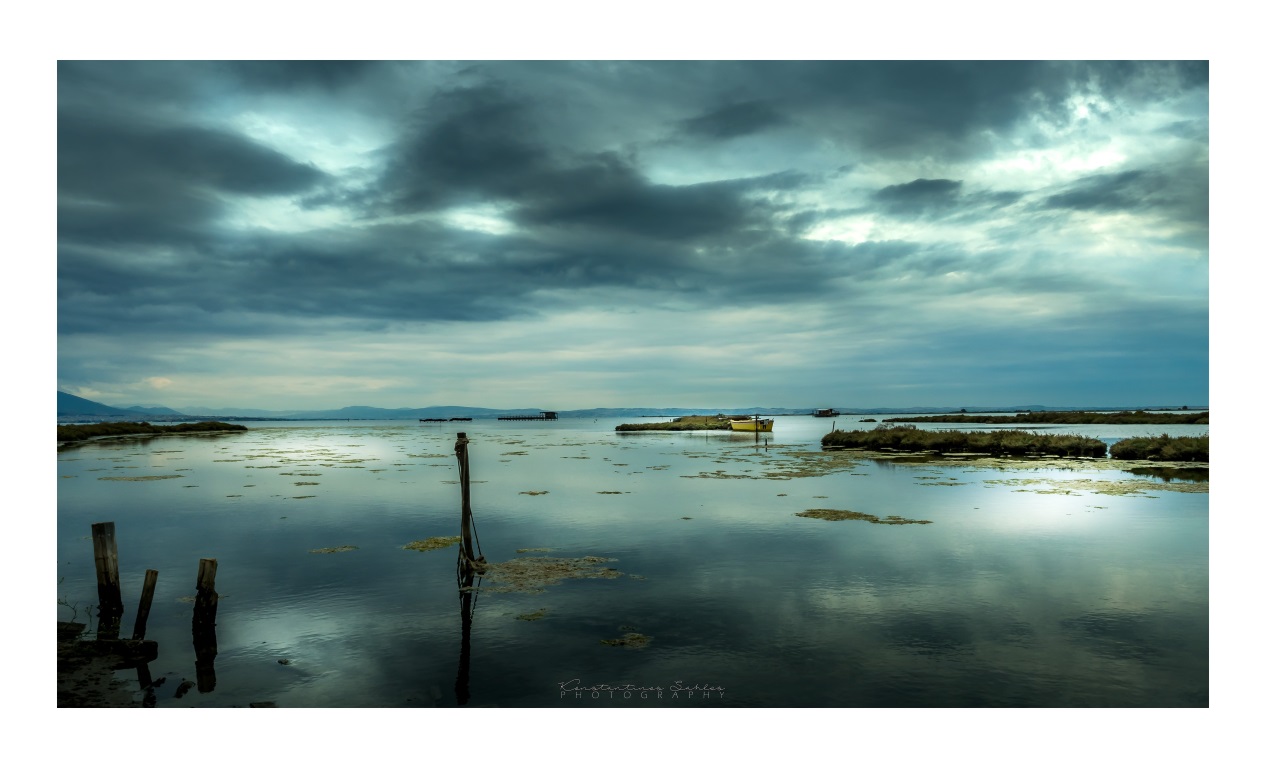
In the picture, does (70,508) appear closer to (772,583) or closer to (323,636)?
(323,636)

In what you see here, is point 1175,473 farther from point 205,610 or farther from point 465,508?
point 205,610

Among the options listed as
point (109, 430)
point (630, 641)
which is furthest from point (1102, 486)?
point (109, 430)

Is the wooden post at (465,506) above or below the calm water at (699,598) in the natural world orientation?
above

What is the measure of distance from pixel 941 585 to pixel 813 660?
741 centimetres

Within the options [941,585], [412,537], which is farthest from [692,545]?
[412,537]

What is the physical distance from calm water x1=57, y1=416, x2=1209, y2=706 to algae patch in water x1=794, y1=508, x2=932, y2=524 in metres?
0.75

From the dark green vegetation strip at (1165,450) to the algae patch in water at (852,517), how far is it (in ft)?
115

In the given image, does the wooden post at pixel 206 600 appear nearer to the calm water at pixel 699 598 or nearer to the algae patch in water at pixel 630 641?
the calm water at pixel 699 598

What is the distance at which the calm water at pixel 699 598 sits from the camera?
484 inches

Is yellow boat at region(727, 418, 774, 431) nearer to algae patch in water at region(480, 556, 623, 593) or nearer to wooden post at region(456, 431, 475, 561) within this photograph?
algae patch in water at region(480, 556, 623, 593)

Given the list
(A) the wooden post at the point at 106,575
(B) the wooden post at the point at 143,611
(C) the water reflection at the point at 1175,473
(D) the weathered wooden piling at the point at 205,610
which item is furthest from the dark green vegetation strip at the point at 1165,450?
(A) the wooden post at the point at 106,575

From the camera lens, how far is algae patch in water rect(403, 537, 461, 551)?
2489 cm

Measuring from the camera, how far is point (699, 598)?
17.8 meters

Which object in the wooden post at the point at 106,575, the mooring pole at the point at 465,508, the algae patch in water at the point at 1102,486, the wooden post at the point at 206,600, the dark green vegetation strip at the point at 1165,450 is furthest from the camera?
the dark green vegetation strip at the point at 1165,450
